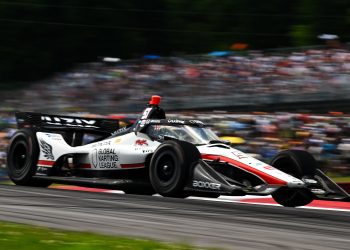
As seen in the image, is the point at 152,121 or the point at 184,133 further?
the point at 152,121

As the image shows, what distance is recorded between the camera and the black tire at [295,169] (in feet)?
35.8

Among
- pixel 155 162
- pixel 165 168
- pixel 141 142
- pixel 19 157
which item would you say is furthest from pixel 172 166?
pixel 19 157

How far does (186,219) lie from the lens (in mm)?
8281

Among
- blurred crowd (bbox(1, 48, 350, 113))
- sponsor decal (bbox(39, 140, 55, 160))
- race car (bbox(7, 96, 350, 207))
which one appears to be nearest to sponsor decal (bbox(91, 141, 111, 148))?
race car (bbox(7, 96, 350, 207))

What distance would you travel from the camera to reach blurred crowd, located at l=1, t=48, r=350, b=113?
24.7 metres

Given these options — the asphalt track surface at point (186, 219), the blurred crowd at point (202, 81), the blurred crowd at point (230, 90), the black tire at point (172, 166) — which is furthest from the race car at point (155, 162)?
the blurred crowd at point (202, 81)

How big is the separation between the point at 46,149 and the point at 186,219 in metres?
5.47

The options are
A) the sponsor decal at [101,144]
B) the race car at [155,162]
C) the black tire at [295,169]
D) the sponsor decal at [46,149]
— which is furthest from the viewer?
the sponsor decal at [46,149]

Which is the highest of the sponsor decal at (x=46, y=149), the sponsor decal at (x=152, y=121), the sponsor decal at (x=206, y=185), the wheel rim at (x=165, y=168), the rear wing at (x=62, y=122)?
the rear wing at (x=62, y=122)

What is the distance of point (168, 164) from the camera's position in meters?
11.1

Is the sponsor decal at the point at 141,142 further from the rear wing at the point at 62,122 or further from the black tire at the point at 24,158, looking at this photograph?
the black tire at the point at 24,158

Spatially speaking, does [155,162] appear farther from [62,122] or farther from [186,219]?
[62,122]

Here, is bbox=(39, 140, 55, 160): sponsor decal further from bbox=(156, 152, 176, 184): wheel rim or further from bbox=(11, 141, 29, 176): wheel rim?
bbox=(156, 152, 176, 184): wheel rim

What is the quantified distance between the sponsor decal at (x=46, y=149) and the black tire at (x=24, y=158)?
87 mm
